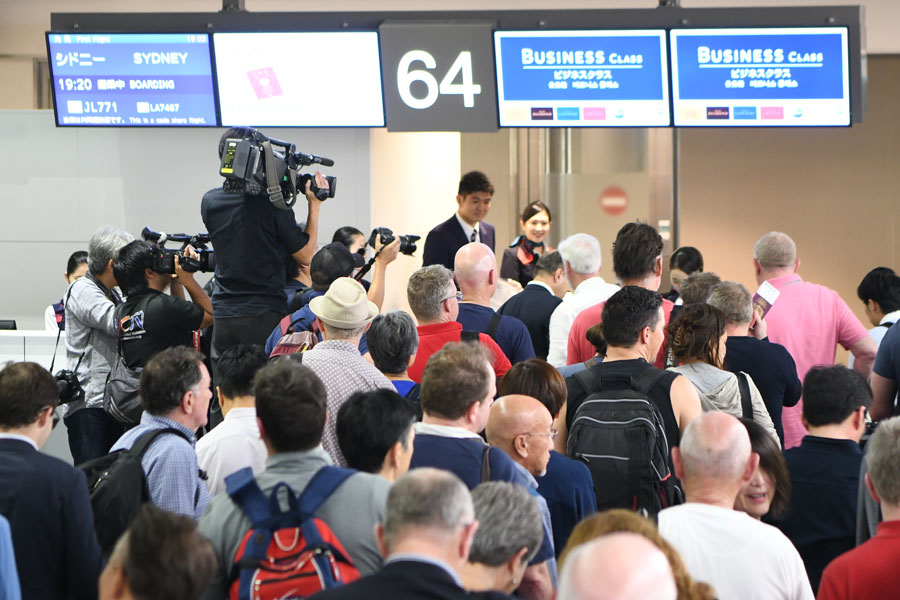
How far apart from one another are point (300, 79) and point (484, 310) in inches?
105

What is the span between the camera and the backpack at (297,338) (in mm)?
4445

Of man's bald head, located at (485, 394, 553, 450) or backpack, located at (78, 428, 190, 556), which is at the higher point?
man's bald head, located at (485, 394, 553, 450)

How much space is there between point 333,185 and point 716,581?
3.40 metres

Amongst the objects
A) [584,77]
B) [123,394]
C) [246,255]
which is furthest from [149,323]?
[584,77]

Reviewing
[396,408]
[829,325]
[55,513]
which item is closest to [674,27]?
[829,325]

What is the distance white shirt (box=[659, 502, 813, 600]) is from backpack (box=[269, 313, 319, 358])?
2.18 metres

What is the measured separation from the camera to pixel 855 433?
11.7 ft

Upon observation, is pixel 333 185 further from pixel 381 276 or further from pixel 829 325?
pixel 829 325

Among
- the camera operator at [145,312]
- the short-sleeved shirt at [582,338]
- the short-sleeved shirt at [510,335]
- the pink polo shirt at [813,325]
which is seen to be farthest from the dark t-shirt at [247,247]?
the pink polo shirt at [813,325]

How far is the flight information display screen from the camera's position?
6.69 m

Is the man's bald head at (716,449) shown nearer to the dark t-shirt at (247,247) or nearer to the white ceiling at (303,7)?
the dark t-shirt at (247,247)

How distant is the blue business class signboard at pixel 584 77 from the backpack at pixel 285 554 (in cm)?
467

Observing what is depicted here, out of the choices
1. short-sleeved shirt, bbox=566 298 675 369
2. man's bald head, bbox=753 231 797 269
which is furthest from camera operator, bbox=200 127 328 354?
man's bald head, bbox=753 231 797 269

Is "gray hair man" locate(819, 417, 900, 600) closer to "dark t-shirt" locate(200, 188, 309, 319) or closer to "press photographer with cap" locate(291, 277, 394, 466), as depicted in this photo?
"press photographer with cap" locate(291, 277, 394, 466)
